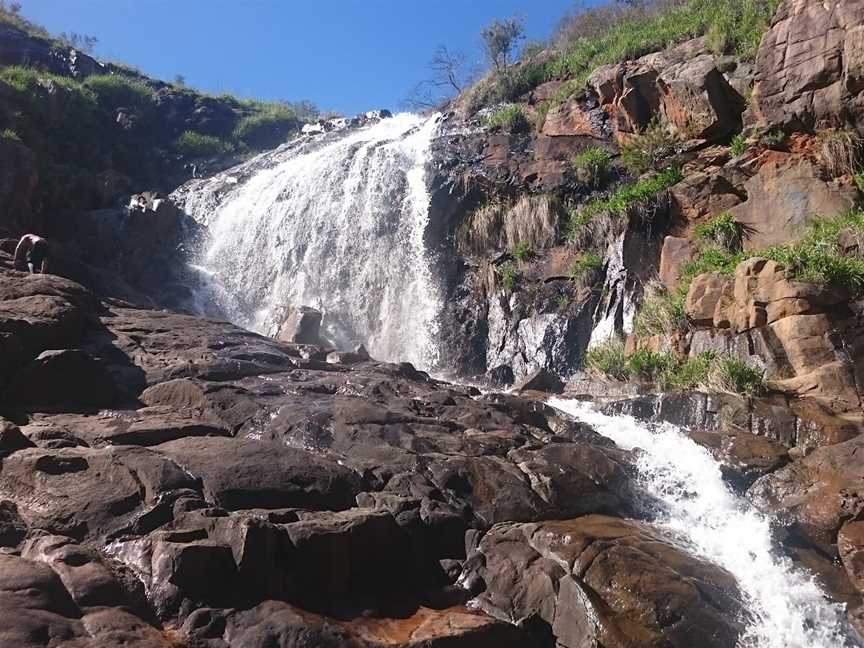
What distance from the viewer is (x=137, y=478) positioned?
6.90m

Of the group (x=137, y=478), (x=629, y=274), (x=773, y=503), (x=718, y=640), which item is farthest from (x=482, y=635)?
(x=629, y=274)

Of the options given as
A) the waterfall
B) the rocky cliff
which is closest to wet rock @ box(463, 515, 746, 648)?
the rocky cliff

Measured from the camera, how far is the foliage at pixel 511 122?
71.0ft

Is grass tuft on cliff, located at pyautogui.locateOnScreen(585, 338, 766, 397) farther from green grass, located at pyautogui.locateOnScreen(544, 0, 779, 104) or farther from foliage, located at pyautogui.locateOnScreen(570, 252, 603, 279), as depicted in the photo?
green grass, located at pyautogui.locateOnScreen(544, 0, 779, 104)

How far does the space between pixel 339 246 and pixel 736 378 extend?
40.5ft

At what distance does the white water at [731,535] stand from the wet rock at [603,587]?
0.32 metres

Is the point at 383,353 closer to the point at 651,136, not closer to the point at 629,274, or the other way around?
the point at 629,274

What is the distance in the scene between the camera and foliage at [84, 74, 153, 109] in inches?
1219

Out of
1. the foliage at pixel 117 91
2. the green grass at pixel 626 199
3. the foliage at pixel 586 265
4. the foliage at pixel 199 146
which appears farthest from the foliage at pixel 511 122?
the foliage at pixel 117 91

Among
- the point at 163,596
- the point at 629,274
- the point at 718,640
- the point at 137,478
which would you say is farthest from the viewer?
the point at 629,274

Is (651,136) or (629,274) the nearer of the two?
(629,274)

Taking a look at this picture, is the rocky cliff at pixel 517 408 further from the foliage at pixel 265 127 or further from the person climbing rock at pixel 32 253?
the foliage at pixel 265 127

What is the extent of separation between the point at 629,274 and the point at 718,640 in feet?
32.9

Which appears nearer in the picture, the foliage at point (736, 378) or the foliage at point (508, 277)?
the foliage at point (736, 378)
